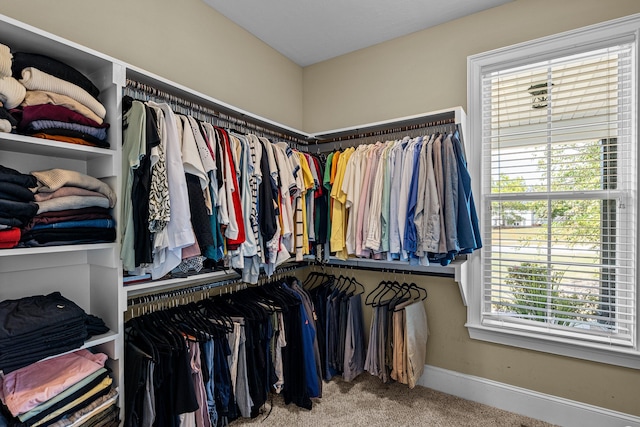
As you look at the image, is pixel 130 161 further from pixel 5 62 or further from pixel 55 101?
pixel 5 62

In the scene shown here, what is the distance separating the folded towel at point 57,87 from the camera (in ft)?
4.19

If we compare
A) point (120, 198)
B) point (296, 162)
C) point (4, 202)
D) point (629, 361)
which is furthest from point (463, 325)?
point (4, 202)

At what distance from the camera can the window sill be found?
189cm

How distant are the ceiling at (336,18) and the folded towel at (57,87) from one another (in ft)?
4.07

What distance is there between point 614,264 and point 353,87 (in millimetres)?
2208

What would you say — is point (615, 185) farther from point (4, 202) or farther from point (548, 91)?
point (4, 202)

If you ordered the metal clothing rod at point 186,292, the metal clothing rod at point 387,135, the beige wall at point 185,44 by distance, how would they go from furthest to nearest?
the metal clothing rod at point 387,135
the metal clothing rod at point 186,292
the beige wall at point 185,44

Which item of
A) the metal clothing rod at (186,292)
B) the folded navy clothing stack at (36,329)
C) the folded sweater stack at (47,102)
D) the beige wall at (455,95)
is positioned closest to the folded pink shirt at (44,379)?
the folded navy clothing stack at (36,329)

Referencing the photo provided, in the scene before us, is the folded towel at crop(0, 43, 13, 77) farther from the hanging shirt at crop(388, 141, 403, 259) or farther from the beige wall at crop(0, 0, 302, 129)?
the hanging shirt at crop(388, 141, 403, 259)

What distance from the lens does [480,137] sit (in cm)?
230

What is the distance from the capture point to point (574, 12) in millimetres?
2027

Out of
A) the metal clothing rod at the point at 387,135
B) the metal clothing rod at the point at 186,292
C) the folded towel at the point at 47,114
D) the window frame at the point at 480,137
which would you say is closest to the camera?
the folded towel at the point at 47,114

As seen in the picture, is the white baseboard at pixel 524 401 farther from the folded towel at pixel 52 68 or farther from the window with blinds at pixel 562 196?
the folded towel at pixel 52 68

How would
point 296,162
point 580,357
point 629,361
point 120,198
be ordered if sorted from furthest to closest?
point 296,162
point 580,357
point 629,361
point 120,198
